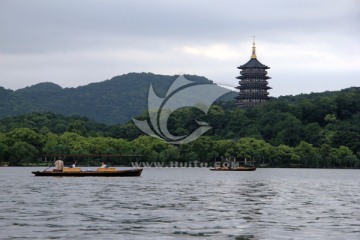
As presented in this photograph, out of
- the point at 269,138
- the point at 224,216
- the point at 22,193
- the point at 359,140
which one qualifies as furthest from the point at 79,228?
the point at 269,138

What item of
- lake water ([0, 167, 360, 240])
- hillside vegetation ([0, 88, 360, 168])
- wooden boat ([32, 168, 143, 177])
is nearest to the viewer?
lake water ([0, 167, 360, 240])

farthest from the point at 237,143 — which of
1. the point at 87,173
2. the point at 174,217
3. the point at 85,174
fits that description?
the point at 174,217

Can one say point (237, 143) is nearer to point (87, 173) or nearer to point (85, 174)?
point (85, 174)

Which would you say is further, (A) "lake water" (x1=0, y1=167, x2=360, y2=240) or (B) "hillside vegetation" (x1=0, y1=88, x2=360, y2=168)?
(B) "hillside vegetation" (x1=0, y1=88, x2=360, y2=168)

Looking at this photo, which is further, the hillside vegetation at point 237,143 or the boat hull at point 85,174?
the hillside vegetation at point 237,143

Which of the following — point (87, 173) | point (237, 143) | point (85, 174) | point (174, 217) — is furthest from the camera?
point (237, 143)

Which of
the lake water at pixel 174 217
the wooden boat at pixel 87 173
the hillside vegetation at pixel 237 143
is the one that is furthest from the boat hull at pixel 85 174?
the hillside vegetation at pixel 237 143

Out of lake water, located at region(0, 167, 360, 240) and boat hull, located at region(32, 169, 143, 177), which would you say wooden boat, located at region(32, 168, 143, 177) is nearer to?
boat hull, located at region(32, 169, 143, 177)

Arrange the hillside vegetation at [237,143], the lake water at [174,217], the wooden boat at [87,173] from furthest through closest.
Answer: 1. the hillside vegetation at [237,143]
2. the wooden boat at [87,173]
3. the lake water at [174,217]

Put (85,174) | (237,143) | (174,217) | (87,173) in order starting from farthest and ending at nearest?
(237,143), (85,174), (87,173), (174,217)

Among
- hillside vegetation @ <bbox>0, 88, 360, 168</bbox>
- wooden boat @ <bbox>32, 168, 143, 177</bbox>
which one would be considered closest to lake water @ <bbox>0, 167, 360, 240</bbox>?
wooden boat @ <bbox>32, 168, 143, 177</bbox>

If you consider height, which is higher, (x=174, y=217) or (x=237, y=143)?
(x=237, y=143)

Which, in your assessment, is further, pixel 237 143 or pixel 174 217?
pixel 237 143

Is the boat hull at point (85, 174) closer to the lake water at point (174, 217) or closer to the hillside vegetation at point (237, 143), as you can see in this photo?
the lake water at point (174, 217)
